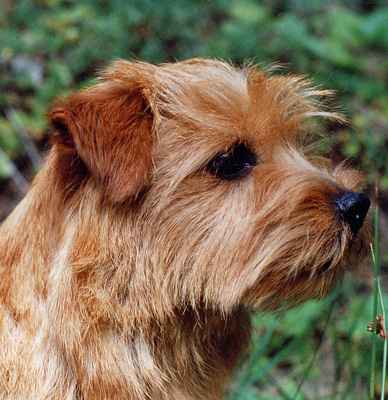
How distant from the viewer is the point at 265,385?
→ 475 cm

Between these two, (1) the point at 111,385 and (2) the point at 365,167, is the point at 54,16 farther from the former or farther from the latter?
(1) the point at 111,385

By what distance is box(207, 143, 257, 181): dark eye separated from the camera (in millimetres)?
2861

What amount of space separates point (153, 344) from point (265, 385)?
6.47 ft

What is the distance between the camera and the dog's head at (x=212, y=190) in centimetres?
273

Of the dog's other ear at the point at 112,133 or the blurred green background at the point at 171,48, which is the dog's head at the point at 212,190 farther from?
the blurred green background at the point at 171,48

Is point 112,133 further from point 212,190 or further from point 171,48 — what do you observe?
point 171,48

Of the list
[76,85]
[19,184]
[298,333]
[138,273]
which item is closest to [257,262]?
[138,273]

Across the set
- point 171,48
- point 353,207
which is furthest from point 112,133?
point 171,48

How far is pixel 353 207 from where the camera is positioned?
2.76m

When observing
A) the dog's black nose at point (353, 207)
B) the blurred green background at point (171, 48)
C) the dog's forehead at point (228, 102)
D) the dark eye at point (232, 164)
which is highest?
the dog's forehead at point (228, 102)

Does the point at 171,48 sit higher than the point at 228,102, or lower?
lower

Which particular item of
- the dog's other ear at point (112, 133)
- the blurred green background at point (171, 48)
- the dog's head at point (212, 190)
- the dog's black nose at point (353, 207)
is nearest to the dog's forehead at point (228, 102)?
the dog's head at point (212, 190)

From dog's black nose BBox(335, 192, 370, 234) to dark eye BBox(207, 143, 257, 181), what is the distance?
13.6 inches

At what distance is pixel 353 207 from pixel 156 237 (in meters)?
0.66
